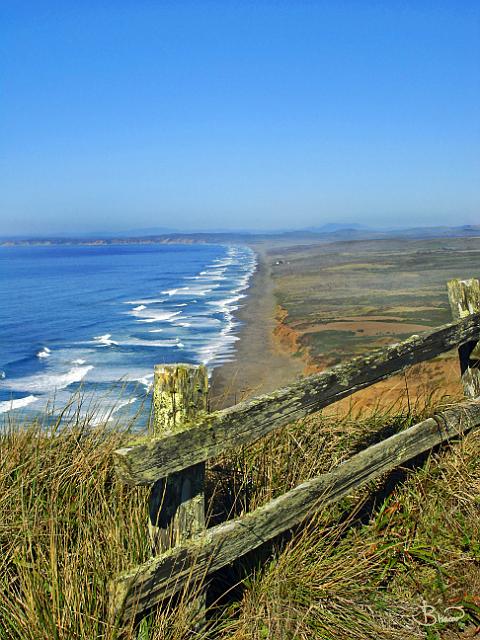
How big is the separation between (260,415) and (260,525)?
0.56 m

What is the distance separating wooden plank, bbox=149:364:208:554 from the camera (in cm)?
286

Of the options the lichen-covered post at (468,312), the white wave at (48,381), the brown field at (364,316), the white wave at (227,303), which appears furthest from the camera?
the white wave at (227,303)

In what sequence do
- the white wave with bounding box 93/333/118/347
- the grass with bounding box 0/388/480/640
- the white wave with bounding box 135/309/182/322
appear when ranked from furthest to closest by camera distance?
the white wave with bounding box 135/309/182/322
the white wave with bounding box 93/333/118/347
the grass with bounding box 0/388/480/640

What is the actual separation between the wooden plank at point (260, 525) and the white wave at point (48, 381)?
17.2 metres

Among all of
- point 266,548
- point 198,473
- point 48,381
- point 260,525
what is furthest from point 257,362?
point 198,473

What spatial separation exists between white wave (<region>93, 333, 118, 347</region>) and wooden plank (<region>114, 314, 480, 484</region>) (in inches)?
961

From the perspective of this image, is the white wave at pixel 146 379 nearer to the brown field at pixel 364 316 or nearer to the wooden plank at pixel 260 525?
the brown field at pixel 364 316

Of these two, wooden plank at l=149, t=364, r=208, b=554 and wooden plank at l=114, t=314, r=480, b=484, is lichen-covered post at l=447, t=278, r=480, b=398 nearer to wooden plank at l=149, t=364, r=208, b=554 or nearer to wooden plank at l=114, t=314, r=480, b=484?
wooden plank at l=114, t=314, r=480, b=484

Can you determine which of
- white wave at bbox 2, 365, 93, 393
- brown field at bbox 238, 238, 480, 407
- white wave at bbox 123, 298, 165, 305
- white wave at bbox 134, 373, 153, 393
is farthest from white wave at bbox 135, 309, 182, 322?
white wave at bbox 134, 373, 153, 393

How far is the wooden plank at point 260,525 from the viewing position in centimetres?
266

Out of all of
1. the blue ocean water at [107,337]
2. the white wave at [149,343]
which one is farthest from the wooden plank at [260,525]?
the white wave at [149,343]

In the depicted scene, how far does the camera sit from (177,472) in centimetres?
289

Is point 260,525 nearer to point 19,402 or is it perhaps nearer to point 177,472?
point 177,472

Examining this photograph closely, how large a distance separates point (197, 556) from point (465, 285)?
3.33 meters
